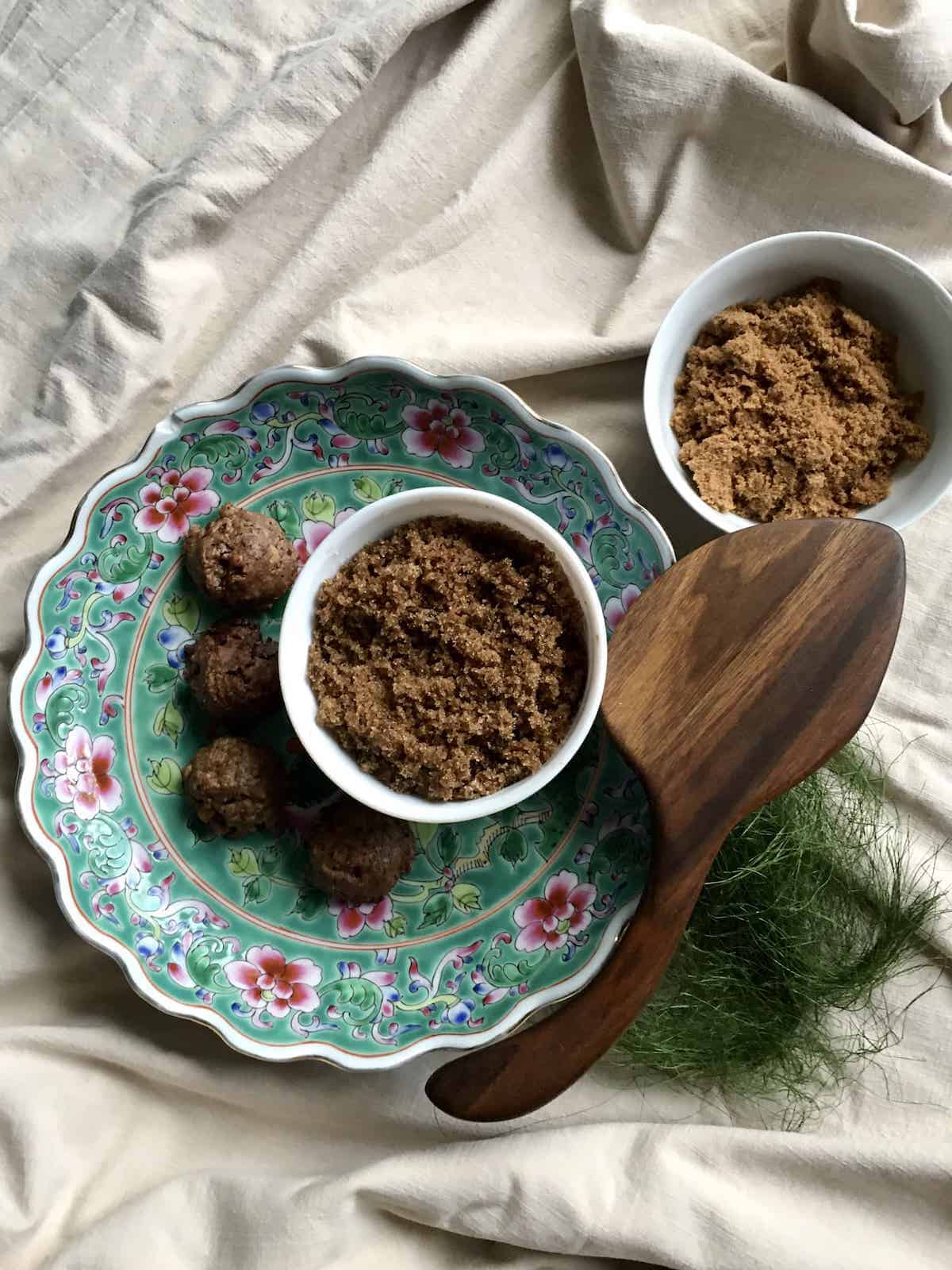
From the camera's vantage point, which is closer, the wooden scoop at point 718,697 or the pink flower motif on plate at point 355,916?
the wooden scoop at point 718,697

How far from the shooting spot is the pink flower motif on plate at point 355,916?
1529 mm

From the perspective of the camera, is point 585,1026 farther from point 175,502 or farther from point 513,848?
point 175,502

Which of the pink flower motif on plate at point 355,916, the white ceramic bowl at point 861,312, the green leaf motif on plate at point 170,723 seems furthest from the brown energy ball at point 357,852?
the white ceramic bowl at point 861,312

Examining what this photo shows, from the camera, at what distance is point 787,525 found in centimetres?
146

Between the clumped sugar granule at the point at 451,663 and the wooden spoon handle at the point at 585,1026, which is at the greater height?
the clumped sugar granule at the point at 451,663

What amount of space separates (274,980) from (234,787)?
287 millimetres

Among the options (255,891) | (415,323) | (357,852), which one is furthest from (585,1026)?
(415,323)

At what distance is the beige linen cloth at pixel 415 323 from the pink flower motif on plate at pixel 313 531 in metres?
0.24

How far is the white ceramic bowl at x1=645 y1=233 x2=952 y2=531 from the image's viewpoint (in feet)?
5.05

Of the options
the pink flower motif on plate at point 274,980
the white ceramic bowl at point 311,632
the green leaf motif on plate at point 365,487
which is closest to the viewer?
the white ceramic bowl at point 311,632

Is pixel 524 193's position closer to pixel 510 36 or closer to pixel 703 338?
pixel 510 36

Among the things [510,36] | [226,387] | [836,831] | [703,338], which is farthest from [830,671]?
[510,36]

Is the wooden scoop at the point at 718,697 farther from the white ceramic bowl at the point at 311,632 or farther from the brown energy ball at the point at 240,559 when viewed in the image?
the brown energy ball at the point at 240,559

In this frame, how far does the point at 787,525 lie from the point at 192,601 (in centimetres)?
84
